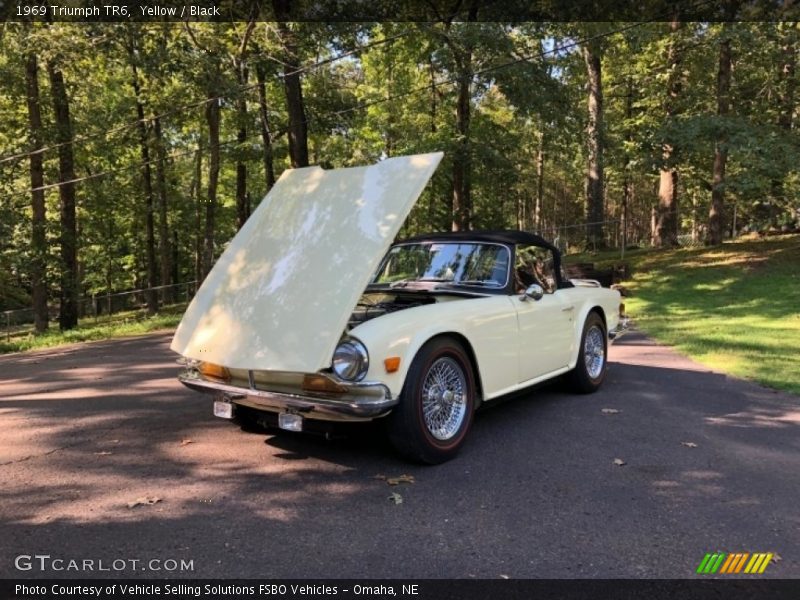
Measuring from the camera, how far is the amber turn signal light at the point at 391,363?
4071mm

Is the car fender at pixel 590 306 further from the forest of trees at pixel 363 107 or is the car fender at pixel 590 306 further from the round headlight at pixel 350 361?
the forest of trees at pixel 363 107

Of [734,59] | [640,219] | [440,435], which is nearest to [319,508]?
[440,435]

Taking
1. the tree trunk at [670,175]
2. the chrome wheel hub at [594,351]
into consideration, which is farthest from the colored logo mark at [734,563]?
the tree trunk at [670,175]

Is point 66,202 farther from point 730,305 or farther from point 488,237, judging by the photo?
point 730,305

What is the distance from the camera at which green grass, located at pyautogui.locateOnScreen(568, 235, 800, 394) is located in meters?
8.55

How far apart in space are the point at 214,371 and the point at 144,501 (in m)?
1.04

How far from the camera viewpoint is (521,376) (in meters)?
5.37

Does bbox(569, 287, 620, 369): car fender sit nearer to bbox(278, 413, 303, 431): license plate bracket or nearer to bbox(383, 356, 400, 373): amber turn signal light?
bbox(383, 356, 400, 373): amber turn signal light

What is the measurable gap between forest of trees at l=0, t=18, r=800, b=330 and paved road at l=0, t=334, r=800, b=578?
1034 centimetres

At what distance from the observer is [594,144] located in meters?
19.4

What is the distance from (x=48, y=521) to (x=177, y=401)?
2.91 meters

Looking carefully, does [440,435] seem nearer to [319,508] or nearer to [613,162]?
[319,508]

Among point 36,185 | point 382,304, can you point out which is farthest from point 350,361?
point 36,185
